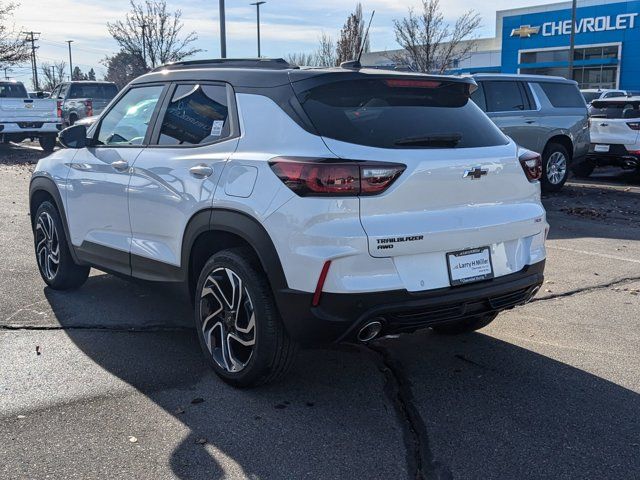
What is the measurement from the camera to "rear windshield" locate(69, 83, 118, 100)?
23.7 meters

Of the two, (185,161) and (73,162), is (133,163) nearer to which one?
(185,161)

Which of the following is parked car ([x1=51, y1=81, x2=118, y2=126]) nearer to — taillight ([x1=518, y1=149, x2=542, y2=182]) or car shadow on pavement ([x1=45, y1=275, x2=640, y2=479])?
car shadow on pavement ([x1=45, y1=275, x2=640, y2=479])

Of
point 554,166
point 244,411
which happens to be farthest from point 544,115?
point 244,411

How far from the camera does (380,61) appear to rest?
5506 centimetres

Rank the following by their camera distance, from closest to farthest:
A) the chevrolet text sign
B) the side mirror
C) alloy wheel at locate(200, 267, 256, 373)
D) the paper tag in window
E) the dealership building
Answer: alloy wheel at locate(200, 267, 256, 373) < the paper tag in window < the side mirror < the chevrolet text sign < the dealership building

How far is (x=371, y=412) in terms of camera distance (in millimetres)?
3725

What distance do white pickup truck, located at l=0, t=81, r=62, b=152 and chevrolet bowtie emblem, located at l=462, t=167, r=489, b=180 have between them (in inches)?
733

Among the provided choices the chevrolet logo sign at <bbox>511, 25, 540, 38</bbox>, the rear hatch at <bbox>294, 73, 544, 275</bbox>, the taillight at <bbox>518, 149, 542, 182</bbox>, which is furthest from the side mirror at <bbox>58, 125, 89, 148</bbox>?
the chevrolet logo sign at <bbox>511, 25, 540, 38</bbox>

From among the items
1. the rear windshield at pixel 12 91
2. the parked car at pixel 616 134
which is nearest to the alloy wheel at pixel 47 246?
the parked car at pixel 616 134

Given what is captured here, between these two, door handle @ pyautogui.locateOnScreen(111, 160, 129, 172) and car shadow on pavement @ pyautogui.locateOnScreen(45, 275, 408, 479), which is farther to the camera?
door handle @ pyautogui.locateOnScreen(111, 160, 129, 172)

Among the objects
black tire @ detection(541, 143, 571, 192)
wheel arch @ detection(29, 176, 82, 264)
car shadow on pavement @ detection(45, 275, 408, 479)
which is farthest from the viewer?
black tire @ detection(541, 143, 571, 192)

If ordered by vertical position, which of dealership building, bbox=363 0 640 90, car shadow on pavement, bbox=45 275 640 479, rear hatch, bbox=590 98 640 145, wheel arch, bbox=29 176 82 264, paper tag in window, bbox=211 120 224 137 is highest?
dealership building, bbox=363 0 640 90

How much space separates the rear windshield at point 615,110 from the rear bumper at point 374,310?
37.2 ft

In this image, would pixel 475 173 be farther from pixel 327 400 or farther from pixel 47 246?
pixel 47 246
